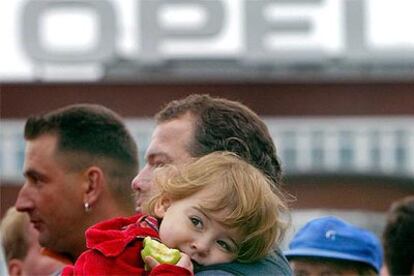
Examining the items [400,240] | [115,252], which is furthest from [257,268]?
[400,240]

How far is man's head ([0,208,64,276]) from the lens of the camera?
7.48 m

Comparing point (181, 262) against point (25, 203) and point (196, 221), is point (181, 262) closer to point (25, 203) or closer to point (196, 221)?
point (196, 221)

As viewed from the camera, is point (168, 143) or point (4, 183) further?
point (4, 183)

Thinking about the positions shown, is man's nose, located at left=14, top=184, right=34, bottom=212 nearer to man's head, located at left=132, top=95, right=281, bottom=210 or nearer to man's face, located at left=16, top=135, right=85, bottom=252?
man's face, located at left=16, top=135, right=85, bottom=252

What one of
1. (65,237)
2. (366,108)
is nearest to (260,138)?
(65,237)

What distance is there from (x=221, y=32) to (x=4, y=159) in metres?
7.83

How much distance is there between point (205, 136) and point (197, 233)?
27.6 inches

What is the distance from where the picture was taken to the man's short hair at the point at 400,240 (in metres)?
7.11

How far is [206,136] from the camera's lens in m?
5.05

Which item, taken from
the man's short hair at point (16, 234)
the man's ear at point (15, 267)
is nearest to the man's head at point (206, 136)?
the man's short hair at point (16, 234)

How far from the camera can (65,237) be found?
253 inches

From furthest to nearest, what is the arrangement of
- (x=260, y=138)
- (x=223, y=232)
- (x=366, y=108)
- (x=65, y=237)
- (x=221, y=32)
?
(x=366, y=108) < (x=221, y=32) < (x=65, y=237) < (x=260, y=138) < (x=223, y=232)

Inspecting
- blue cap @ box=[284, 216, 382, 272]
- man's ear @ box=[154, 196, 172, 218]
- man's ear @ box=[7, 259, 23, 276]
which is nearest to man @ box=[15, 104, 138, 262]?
blue cap @ box=[284, 216, 382, 272]

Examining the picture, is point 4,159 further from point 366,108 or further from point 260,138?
point 260,138
